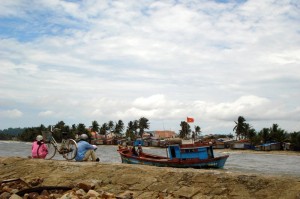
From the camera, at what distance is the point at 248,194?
5.09 meters

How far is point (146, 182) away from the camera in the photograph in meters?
6.07

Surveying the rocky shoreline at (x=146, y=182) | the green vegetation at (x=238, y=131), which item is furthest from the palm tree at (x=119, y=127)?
the rocky shoreline at (x=146, y=182)

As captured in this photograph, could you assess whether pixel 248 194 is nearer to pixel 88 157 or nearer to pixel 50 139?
pixel 88 157

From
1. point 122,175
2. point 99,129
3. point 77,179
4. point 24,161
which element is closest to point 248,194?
point 122,175

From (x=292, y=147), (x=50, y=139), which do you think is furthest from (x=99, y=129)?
(x=50, y=139)

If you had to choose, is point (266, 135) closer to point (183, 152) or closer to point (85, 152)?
point (183, 152)

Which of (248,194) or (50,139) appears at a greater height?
(50,139)

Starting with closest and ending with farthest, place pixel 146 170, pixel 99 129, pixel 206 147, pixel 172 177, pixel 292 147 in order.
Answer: pixel 172 177 → pixel 146 170 → pixel 206 147 → pixel 292 147 → pixel 99 129

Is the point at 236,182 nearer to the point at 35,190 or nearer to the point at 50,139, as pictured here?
the point at 35,190

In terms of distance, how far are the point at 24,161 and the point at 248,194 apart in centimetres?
564

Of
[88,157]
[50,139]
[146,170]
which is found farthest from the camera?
[50,139]

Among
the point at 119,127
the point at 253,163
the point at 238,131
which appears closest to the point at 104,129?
the point at 119,127

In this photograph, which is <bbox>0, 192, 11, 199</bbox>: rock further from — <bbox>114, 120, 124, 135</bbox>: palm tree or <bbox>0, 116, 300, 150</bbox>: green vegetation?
<bbox>114, 120, 124, 135</bbox>: palm tree

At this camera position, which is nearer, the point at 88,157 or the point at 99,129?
the point at 88,157
